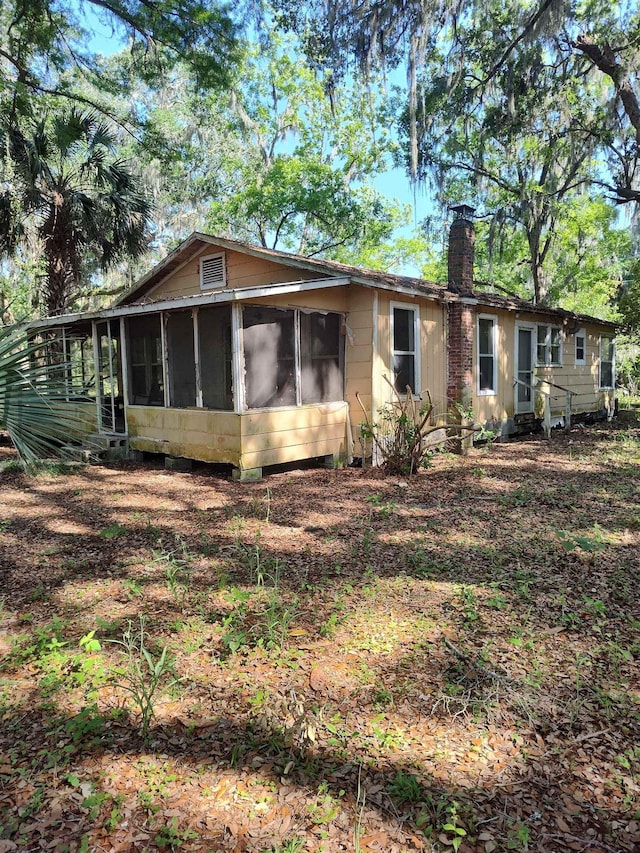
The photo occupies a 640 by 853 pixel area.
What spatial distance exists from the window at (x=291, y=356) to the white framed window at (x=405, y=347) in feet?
3.25

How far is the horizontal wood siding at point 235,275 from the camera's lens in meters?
9.59

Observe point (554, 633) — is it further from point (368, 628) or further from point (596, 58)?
point (596, 58)

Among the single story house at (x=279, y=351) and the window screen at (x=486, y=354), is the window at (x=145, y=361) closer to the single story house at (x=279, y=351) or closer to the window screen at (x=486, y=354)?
the single story house at (x=279, y=351)

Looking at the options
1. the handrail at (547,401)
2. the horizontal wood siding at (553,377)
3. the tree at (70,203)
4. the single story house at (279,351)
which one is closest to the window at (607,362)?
the horizontal wood siding at (553,377)

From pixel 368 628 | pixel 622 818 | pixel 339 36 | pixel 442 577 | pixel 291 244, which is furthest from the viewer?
pixel 291 244

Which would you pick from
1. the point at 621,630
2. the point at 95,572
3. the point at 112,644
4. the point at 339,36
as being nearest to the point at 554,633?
the point at 621,630

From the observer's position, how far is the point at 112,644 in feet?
11.4

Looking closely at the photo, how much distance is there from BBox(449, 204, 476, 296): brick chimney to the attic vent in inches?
177

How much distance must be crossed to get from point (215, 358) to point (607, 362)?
13976 millimetres

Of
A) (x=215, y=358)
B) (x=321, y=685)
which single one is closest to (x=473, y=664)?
(x=321, y=685)

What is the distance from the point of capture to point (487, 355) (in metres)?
12.1

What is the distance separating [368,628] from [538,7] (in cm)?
1297

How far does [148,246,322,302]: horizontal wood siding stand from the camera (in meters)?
9.59

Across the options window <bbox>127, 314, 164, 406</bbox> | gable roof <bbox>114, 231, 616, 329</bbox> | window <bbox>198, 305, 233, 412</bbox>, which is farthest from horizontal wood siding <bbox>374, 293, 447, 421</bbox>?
window <bbox>127, 314, 164, 406</bbox>
